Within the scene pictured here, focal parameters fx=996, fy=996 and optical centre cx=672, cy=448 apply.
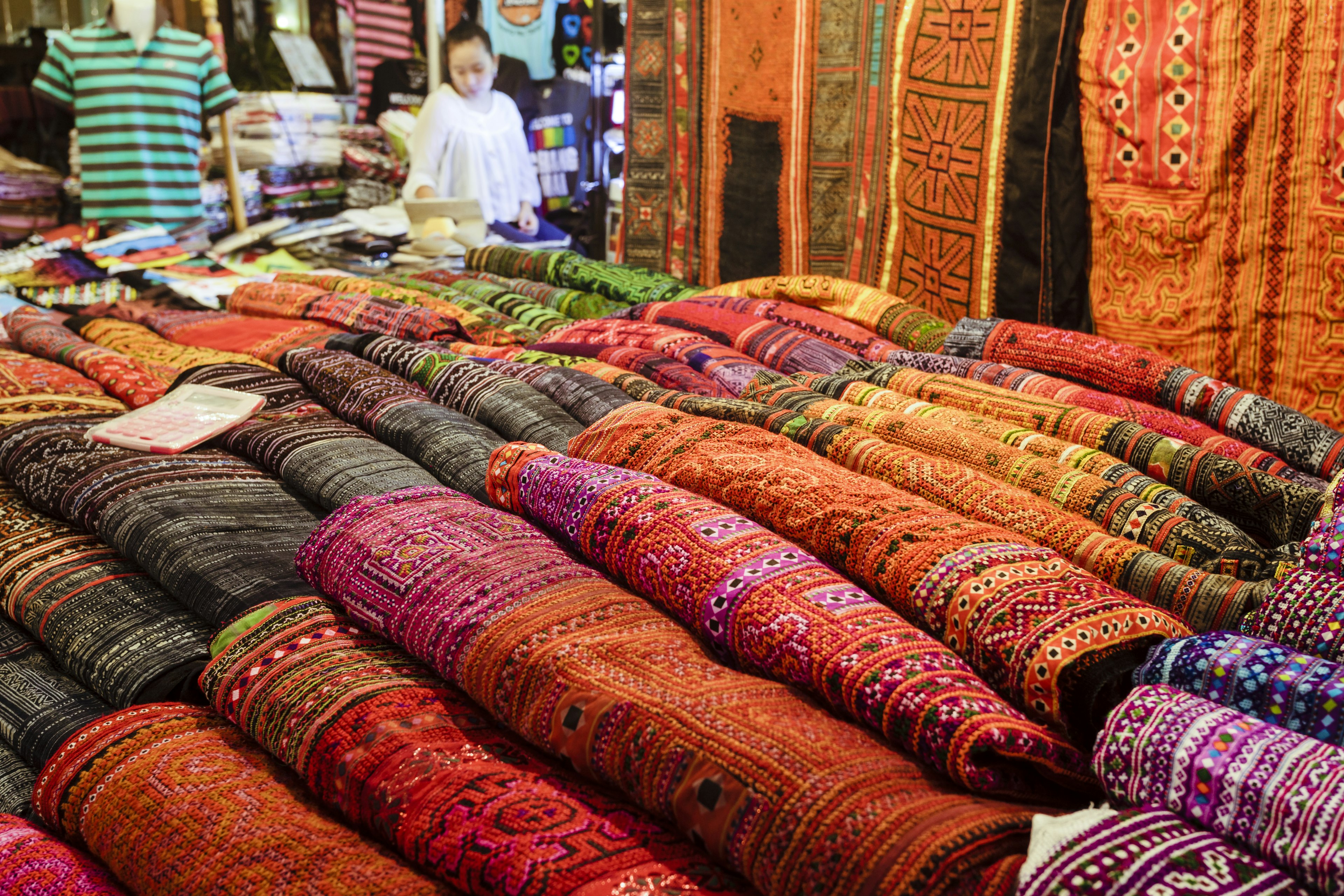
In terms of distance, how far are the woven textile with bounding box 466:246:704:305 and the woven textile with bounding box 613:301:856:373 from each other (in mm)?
274

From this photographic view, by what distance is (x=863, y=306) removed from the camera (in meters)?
2.45

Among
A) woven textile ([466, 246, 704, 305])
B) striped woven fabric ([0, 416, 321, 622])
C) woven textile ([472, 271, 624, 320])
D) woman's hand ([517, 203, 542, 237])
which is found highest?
woman's hand ([517, 203, 542, 237])

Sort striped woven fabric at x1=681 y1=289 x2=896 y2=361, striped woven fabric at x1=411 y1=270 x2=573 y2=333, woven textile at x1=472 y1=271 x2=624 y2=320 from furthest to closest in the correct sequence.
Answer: woven textile at x1=472 y1=271 x2=624 y2=320 < striped woven fabric at x1=411 y1=270 x2=573 y2=333 < striped woven fabric at x1=681 y1=289 x2=896 y2=361

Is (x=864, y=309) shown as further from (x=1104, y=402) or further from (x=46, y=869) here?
(x=46, y=869)

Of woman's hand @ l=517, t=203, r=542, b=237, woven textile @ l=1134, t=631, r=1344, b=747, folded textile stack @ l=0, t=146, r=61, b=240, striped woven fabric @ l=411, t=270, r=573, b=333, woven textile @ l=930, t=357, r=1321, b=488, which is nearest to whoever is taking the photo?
woven textile @ l=1134, t=631, r=1344, b=747

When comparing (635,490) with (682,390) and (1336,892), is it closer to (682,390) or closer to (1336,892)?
(1336,892)

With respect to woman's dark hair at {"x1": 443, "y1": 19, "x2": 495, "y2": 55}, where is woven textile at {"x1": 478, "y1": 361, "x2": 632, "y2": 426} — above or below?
below

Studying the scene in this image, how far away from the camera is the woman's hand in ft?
16.2

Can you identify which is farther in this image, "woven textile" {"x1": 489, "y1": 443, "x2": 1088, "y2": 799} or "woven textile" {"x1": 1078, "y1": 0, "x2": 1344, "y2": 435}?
"woven textile" {"x1": 1078, "y1": 0, "x2": 1344, "y2": 435}

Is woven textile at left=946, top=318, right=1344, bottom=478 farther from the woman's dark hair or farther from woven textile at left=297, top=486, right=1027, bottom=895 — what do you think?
the woman's dark hair

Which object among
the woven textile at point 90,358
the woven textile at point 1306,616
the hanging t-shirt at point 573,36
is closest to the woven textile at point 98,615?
the woven textile at point 90,358

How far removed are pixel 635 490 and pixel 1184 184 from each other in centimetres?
175

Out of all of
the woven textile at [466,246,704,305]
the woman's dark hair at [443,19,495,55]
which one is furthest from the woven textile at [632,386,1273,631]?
the woman's dark hair at [443,19,495,55]

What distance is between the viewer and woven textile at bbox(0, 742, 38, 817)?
1078mm
